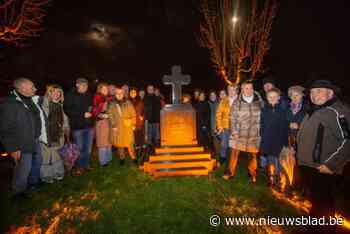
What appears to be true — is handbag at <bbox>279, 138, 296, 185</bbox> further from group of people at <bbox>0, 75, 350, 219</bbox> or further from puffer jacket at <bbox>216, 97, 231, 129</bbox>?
puffer jacket at <bbox>216, 97, 231, 129</bbox>

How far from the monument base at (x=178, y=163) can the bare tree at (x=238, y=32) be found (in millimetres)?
8251

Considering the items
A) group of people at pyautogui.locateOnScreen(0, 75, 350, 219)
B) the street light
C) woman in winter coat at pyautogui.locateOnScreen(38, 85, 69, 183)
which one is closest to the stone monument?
group of people at pyautogui.locateOnScreen(0, 75, 350, 219)

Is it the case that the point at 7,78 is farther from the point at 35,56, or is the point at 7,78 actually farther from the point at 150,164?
the point at 150,164

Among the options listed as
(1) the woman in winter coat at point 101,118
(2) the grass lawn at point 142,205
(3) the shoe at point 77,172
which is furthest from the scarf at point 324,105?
(3) the shoe at point 77,172

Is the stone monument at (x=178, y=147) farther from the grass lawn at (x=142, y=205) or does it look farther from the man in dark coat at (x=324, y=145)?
the man in dark coat at (x=324, y=145)

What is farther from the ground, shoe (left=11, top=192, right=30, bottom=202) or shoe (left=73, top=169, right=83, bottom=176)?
shoe (left=73, top=169, right=83, bottom=176)

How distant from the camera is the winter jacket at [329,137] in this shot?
2453 mm

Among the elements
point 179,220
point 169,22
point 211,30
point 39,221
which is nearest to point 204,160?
point 179,220

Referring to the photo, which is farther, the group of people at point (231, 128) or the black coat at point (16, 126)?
the black coat at point (16, 126)

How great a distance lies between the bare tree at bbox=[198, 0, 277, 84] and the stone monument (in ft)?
24.5

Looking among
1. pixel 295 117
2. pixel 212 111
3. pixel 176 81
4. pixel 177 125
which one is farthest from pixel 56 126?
pixel 295 117

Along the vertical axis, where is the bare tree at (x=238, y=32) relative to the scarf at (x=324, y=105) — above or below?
above

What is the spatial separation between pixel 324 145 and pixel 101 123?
15.9 feet

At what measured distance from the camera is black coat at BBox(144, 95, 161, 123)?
7.09 m
